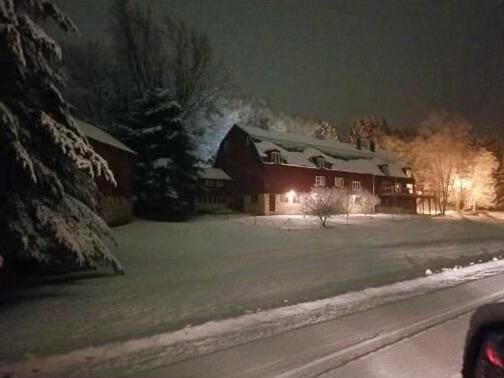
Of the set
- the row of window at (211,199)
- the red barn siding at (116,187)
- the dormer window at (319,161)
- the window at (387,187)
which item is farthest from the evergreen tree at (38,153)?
the window at (387,187)

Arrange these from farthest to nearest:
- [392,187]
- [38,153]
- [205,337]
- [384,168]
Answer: [384,168] < [392,187] < [38,153] < [205,337]

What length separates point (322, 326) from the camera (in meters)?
8.62

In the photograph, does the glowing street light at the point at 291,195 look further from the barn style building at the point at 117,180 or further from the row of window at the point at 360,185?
the barn style building at the point at 117,180

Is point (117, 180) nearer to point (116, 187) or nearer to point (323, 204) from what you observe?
point (116, 187)

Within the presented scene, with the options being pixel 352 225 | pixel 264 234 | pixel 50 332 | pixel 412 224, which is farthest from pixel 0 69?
pixel 412 224

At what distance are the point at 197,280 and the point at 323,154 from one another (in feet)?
149

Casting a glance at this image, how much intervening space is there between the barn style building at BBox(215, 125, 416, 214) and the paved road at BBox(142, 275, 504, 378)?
41.4 meters

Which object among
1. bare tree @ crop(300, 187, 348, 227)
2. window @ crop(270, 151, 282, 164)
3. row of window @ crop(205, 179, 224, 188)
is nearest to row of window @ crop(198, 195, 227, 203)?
row of window @ crop(205, 179, 224, 188)

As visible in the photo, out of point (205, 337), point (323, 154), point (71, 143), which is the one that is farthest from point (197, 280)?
point (323, 154)

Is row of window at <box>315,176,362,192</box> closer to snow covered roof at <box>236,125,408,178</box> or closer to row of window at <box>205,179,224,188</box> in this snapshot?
snow covered roof at <box>236,125,408,178</box>

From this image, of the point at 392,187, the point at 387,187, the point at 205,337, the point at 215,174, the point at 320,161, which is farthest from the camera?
the point at 387,187

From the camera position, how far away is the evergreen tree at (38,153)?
9641mm

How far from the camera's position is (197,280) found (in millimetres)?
15039

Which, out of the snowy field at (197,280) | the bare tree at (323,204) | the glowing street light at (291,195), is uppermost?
the glowing street light at (291,195)
